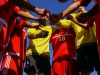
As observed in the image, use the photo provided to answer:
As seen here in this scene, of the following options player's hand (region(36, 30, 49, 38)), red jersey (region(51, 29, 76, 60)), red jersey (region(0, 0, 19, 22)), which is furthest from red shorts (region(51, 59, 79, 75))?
red jersey (region(0, 0, 19, 22))

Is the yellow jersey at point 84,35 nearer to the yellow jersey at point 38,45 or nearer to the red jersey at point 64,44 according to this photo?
the red jersey at point 64,44

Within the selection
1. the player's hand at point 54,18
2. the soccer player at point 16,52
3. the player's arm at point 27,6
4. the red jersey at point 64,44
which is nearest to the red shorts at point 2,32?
the player's arm at point 27,6

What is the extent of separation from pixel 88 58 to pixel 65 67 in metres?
0.61

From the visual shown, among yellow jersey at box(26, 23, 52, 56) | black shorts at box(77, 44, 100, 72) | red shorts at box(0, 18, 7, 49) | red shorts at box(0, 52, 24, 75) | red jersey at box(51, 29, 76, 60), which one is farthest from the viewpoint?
yellow jersey at box(26, 23, 52, 56)

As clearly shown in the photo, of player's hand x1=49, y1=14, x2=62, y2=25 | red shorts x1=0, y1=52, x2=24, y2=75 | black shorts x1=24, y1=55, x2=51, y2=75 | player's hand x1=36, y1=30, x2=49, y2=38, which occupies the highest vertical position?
player's hand x1=36, y1=30, x2=49, y2=38

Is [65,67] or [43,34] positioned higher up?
[43,34]

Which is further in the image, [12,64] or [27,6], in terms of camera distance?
[12,64]

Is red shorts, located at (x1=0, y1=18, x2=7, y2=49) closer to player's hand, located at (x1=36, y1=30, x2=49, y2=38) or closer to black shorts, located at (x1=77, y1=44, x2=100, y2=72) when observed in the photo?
black shorts, located at (x1=77, y1=44, x2=100, y2=72)

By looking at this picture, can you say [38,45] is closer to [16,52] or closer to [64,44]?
[64,44]

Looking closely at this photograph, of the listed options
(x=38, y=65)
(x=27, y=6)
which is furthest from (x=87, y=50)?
(x=27, y=6)

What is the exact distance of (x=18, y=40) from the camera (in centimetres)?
430

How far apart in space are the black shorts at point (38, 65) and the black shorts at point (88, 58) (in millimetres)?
1049

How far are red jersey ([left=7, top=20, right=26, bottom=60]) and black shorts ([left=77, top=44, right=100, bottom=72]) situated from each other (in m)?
1.17

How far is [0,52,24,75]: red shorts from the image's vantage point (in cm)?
390
